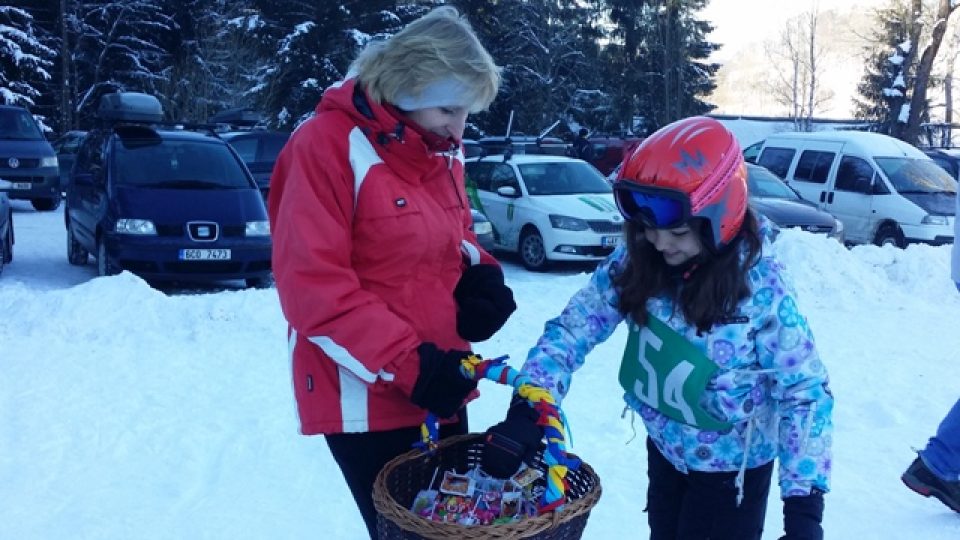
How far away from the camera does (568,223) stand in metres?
11.6

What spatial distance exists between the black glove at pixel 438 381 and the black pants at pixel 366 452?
276 mm

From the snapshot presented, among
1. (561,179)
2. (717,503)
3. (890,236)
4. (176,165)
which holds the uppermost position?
(717,503)

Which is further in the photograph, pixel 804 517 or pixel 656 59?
pixel 656 59

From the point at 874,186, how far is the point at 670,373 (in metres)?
12.6

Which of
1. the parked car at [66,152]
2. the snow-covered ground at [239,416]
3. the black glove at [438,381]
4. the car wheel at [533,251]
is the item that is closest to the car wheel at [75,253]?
the snow-covered ground at [239,416]

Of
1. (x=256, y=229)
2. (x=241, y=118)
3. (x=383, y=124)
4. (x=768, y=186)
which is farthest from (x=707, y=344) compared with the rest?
(x=241, y=118)

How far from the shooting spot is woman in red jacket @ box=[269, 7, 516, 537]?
7.11 feet

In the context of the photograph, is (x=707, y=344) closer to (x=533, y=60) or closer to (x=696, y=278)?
(x=696, y=278)

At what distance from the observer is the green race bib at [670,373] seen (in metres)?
2.46

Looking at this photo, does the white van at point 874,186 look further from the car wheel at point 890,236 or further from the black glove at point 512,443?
the black glove at point 512,443

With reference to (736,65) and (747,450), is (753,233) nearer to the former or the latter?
(747,450)

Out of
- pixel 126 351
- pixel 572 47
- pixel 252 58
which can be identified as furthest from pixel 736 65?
pixel 126 351

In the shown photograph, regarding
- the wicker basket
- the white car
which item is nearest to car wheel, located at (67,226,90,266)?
the white car

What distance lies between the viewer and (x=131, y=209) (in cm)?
910
